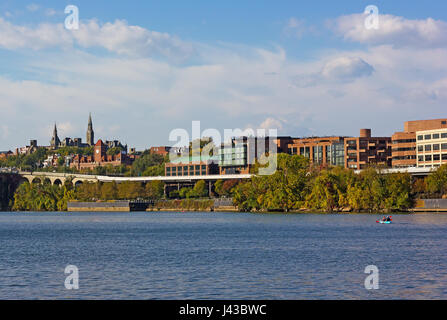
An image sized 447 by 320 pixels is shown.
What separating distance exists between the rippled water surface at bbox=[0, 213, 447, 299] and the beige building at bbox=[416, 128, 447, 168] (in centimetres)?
10390

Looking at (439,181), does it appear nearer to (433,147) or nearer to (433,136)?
(433,147)

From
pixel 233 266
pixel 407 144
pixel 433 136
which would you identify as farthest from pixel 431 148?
pixel 233 266

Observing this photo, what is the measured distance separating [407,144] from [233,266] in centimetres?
15224

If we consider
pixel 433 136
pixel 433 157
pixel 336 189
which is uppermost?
pixel 433 136

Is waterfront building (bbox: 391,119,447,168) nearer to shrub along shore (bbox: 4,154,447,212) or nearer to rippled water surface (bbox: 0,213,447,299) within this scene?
shrub along shore (bbox: 4,154,447,212)

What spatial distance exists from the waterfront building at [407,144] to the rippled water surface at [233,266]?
113452 millimetres

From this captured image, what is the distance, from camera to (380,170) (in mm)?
147000

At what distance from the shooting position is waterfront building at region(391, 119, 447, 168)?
19312 centimetres

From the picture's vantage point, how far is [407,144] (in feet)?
639

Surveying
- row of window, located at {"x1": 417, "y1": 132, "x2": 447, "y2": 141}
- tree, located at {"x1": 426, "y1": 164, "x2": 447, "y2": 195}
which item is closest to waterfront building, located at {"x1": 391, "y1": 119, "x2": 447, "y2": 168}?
row of window, located at {"x1": 417, "y1": 132, "x2": 447, "y2": 141}

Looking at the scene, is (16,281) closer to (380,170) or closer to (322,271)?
(322,271)
